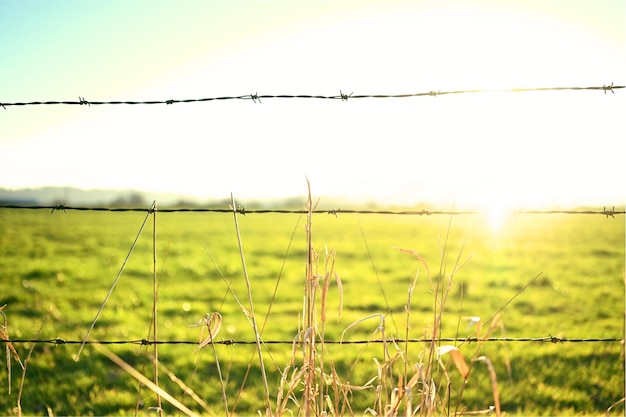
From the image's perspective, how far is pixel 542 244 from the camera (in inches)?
618

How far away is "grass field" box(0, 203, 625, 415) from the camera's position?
4.01 metres

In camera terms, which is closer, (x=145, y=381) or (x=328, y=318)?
(x=145, y=381)

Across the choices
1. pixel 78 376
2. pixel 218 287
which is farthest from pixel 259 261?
pixel 78 376

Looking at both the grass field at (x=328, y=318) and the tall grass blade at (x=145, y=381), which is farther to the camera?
the grass field at (x=328, y=318)

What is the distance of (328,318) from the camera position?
7098 millimetres

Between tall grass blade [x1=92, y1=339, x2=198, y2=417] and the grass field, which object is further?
the grass field

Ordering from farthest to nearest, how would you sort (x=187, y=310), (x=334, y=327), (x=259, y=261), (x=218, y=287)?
(x=259, y=261) < (x=218, y=287) < (x=187, y=310) < (x=334, y=327)

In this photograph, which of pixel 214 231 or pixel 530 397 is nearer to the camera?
pixel 530 397

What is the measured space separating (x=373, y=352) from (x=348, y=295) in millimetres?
3053

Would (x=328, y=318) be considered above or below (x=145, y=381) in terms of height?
below

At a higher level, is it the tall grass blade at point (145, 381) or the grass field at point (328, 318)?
the tall grass blade at point (145, 381)

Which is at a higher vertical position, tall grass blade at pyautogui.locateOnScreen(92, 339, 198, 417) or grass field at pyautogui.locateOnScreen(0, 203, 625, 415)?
tall grass blade at pyautogui.locateOnScreen(92, 339, 198, 417)

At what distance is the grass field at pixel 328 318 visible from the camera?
13.1ft

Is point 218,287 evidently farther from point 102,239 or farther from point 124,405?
point 102,239
